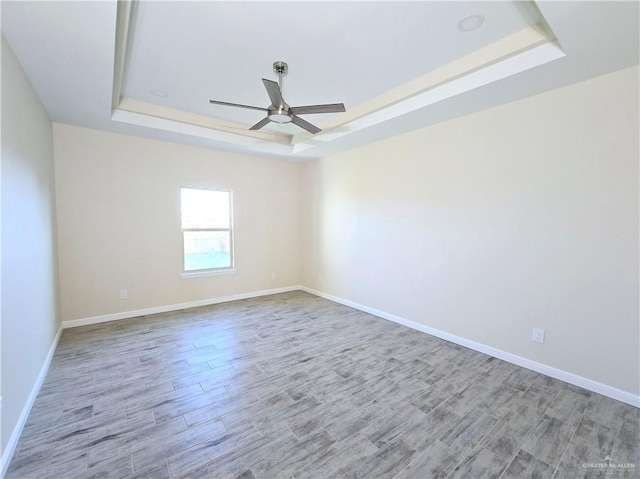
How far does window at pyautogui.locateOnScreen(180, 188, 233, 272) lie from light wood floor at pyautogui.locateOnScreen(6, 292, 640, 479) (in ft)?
5.47

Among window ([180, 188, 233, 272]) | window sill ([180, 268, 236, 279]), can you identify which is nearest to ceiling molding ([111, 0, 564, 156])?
window ([180, 188, 233, 272])

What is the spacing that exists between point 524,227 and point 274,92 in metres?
2.61

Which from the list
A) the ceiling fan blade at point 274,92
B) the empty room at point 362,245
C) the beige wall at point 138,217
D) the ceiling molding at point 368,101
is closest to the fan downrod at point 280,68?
the empty room at point 362,245

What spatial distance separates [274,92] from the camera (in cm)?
235

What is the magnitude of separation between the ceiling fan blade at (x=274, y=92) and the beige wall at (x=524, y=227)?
6.40ft

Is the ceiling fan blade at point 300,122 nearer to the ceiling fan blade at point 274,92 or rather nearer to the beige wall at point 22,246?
the ceiling fan blade at point 274,92

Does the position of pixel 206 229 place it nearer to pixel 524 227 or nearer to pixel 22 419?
pixel 22 419

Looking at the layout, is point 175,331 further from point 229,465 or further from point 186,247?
A: point 229,465

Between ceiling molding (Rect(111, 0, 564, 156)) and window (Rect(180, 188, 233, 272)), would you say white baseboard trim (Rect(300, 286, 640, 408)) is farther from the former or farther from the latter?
window (Rect(180, 188, 233, 272))

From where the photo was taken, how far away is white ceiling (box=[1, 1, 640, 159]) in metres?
1.85

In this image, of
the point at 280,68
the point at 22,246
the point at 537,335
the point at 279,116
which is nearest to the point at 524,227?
the point at 537,335

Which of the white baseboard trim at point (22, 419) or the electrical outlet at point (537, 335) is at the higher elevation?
the electrical outlet at point (537, 335)

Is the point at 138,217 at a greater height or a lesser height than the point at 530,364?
greater

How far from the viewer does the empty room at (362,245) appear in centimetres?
180
